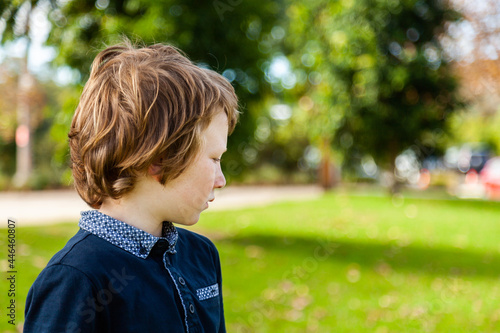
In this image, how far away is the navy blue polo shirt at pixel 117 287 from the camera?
103 cm

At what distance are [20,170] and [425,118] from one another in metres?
15.6

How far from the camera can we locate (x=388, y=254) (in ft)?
24.2

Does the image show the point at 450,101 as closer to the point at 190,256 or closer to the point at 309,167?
the point at 309,167

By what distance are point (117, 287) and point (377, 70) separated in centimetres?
1303

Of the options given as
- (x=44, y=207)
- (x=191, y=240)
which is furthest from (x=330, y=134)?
(x=191, y=240)

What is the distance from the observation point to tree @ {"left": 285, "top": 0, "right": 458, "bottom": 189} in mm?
12656

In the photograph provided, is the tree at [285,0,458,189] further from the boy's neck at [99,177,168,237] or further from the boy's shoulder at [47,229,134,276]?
the boy's shoulder at [47,229,134,276]

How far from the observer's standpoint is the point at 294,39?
1396 centimetres

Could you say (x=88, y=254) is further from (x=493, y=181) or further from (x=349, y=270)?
(x=493, y=181)

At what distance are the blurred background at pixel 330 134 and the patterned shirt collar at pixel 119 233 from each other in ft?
1.61

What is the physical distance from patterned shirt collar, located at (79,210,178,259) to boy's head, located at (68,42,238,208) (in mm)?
69

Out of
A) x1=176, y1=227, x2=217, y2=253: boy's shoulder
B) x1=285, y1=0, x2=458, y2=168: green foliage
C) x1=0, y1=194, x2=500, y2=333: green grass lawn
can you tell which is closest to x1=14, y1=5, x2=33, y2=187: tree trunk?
x1=0, y1=194, x2=500, y2=333: green grass lawn

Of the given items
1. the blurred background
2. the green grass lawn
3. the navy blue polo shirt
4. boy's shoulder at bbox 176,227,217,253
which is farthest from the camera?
the blurred background

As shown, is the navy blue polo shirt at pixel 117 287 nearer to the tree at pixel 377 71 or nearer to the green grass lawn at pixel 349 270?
the green grass lawn at pixel 349 270
